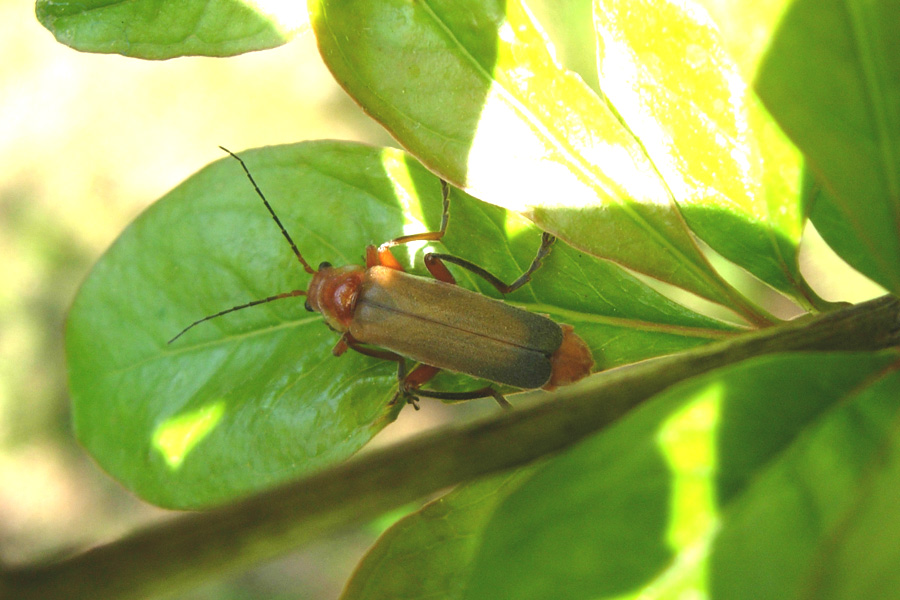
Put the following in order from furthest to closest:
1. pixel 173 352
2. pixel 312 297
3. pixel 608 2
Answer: pixel 312 297, pixel 173 352, pixel 608 2

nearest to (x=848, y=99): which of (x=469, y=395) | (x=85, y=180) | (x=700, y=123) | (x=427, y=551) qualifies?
(x=700, y=123)

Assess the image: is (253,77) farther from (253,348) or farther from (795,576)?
(795,576)

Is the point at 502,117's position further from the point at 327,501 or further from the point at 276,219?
the point at 327,501

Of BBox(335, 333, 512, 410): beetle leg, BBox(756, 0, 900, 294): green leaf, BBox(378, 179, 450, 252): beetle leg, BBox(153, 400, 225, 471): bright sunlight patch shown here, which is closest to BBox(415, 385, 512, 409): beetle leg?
BBox(335, 333, 512, 410): beetle leg

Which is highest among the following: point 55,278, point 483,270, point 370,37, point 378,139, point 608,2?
point 55,278

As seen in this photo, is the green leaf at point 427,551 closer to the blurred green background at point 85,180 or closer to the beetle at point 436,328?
the beetle at point 436,328

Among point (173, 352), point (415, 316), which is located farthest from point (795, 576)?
point (415, 316)

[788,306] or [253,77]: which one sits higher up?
[253,77]
